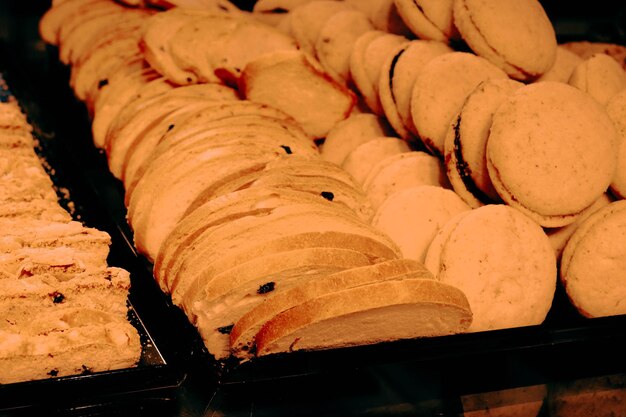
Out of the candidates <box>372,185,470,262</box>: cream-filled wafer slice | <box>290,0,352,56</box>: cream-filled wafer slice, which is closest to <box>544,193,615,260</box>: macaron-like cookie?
<box>372,185,470,262</box>: cream-filled wafer slice

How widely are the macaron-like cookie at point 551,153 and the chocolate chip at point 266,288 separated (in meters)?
0.75

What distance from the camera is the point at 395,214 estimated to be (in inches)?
73.9

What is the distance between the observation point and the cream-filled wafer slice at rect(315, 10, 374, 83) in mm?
2648

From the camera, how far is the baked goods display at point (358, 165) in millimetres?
1379

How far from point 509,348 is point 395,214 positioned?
556 mm

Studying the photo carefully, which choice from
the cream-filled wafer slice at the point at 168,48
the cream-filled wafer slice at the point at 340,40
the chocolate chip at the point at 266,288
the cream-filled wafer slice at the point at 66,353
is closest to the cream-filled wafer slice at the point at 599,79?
the cream-filled wafer slice at the point at 340,40

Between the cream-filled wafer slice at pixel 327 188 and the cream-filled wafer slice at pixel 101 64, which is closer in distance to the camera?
the cream-filled wafer slice at pixel 327 188

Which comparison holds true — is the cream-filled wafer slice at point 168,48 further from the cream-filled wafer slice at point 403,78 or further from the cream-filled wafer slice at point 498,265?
the cream-filled wafer slice at point 498,265

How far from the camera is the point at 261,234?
1418 millimetres

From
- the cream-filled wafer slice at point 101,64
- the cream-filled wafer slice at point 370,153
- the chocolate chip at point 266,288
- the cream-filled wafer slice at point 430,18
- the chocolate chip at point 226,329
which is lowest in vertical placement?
the cream-filled wafer slice at point 101,64

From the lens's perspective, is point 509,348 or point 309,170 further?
point 309,170

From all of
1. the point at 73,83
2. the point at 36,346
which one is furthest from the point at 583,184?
the point at 73,83

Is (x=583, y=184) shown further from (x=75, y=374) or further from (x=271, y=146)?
(x=75, y=374)

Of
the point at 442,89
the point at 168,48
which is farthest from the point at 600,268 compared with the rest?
the point at 168,48
